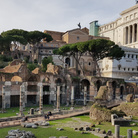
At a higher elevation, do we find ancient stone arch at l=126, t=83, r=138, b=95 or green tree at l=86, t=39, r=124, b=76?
green tree at l=86, t=39, r=124, b=76

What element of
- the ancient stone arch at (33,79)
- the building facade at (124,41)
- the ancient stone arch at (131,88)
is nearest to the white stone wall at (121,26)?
the building facade at (124,41)

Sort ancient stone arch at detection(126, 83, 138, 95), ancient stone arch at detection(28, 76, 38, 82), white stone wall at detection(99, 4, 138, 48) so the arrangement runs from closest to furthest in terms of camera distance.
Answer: ancient stone arch at detection(28, 76, 38, 82), ancient stone arch at detection(126, 83, 138, 95), white stone wall at detection(99, 4, 138, 48)

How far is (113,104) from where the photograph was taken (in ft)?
88.5

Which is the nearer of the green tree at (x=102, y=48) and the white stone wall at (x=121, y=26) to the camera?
the green tree at (x=102, y=48)

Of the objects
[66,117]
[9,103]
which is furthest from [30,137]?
[9,103]

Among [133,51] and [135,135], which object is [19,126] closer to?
[135,135]

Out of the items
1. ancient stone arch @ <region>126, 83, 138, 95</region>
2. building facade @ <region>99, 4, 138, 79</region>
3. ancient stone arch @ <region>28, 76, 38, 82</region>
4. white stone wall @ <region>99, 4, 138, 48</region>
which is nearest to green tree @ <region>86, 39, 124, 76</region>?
ancient stone arch @ <region>126, 83, 138, 95</region>

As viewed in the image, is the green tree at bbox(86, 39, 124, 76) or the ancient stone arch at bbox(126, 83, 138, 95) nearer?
the green tree at bbox(86, 39, 124, 76)

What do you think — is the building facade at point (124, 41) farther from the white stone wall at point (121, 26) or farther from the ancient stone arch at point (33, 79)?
the ancient stone arch at point (33, 79)

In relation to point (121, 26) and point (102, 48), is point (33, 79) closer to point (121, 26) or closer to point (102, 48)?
point (102, 48)

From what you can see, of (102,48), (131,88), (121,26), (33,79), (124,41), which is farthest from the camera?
(121,26)

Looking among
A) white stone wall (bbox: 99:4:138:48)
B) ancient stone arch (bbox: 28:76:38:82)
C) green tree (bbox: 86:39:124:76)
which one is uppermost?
white stone wall (bbox: 99:4:138:48)

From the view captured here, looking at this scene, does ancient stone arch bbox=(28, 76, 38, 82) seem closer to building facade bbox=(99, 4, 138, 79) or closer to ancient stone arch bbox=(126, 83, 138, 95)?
ancient stone arch bbox=(126, 83, 138, 95)

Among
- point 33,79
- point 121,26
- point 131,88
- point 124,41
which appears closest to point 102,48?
point 131,88
